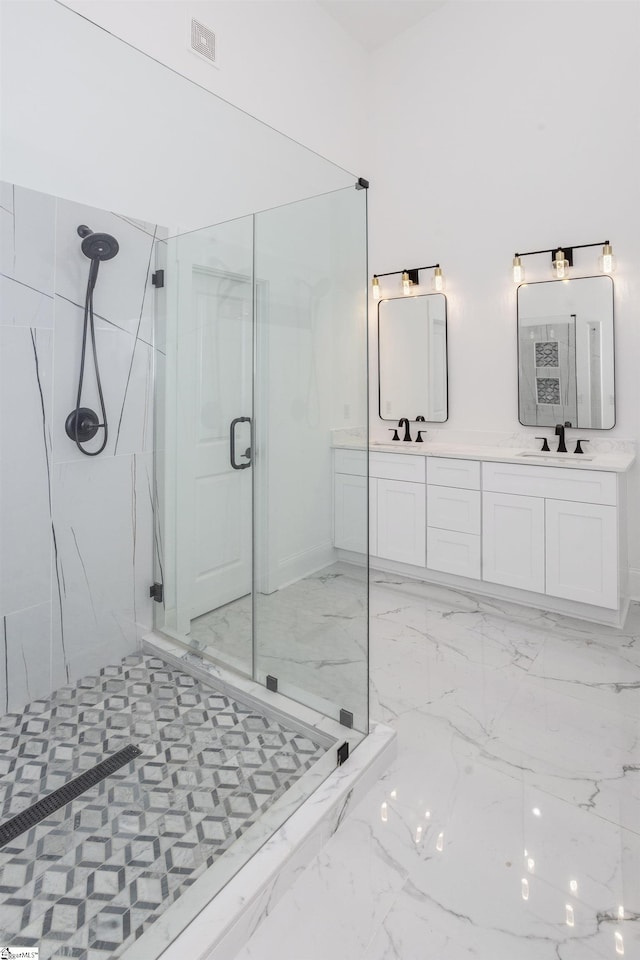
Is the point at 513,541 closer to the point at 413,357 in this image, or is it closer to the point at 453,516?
the point at 453,516

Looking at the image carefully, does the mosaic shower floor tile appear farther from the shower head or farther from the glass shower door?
the shower head

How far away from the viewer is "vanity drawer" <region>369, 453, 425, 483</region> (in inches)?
129

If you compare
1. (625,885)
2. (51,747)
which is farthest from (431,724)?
(51,747)

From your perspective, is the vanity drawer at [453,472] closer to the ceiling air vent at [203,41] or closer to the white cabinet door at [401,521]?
the white cabinet door at [401,521]

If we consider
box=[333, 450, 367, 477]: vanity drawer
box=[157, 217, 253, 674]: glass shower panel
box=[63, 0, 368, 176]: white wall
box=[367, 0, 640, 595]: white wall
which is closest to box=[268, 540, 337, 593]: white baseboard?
box=[157, 217, 253, 674]: glass shower panel

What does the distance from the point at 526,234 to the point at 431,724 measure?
2922mm

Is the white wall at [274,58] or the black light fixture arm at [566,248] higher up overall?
the white wall at [274,58]

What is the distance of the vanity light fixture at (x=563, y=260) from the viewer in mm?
2988

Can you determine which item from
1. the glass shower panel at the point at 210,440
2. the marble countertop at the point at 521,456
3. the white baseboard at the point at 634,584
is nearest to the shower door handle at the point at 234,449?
the glass shower panel at the point at 210,440

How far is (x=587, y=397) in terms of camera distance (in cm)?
312

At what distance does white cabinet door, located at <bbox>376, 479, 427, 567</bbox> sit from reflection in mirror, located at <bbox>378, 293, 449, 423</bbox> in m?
0.69

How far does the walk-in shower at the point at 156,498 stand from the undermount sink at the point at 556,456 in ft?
5.00

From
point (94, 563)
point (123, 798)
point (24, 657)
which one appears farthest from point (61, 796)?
point (94, 563)

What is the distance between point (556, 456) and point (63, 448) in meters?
2.63
